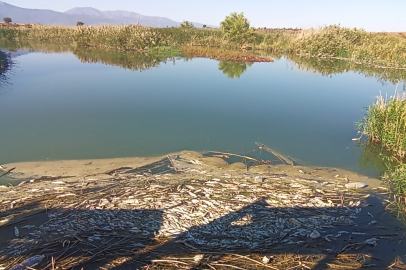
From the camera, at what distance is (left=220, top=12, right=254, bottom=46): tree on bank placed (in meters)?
24.8

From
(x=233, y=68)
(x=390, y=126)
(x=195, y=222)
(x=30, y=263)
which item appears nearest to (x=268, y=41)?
(x=233, y=68)

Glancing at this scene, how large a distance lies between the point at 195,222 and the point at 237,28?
24300mm

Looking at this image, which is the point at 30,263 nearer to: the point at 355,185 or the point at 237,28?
the point at 355,185

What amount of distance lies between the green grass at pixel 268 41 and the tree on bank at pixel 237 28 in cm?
54

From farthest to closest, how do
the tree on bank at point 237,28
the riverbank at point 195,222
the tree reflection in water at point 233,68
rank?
the tree on bank at point 237,28, the tree reflection in water at point 233,68, the riverbank at point 195,222

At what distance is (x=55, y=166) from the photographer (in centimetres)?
504

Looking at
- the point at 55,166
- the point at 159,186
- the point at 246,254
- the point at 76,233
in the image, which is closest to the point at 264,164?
the point at 159,186

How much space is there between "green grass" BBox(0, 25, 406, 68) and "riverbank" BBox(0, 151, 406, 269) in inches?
688

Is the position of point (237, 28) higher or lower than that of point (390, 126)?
higher

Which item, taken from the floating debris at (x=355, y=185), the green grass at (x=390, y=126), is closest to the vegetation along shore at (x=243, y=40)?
the green grass at (x=390, y=126)

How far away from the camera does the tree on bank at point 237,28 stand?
24.8 m

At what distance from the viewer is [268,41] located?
2705 centimetres

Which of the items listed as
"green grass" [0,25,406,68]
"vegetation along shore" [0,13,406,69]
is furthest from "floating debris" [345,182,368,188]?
"green grass" [0,25,406,68]

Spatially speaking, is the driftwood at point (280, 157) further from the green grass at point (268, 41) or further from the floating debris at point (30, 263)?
the green grass at point (268, 41)
